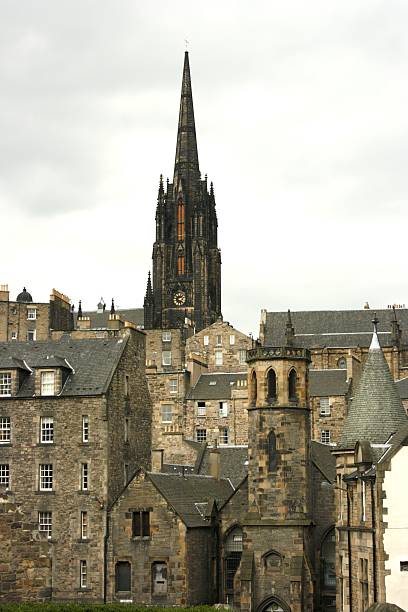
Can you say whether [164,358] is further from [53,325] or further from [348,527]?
[348,527]

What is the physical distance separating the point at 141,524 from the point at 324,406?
38837mm

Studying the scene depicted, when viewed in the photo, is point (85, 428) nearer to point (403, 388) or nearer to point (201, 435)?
point (403, 388)

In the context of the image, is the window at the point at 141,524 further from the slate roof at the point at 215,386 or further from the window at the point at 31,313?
the window at the point at 31,313

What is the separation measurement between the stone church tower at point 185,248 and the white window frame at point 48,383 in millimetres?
76097

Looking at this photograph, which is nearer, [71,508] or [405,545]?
[405,545]

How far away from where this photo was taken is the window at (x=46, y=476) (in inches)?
2314

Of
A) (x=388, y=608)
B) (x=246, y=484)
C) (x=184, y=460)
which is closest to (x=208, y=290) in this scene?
(x=184, y=460)

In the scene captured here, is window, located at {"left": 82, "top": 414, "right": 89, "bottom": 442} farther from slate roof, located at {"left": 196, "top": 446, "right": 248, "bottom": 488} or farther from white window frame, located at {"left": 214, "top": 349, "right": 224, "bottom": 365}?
white window frame, located at {"left": 214, "top": 349, "right": 224, "bottom": 365}

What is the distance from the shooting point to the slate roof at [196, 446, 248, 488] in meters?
66.6

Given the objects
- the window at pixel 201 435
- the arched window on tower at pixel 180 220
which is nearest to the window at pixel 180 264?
the arched window on tower at pixel 180 220

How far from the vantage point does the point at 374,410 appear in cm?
4838

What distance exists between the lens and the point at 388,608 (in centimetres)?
2152

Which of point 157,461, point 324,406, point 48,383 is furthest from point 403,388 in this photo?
point 48,383

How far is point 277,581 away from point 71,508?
432 inches
